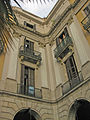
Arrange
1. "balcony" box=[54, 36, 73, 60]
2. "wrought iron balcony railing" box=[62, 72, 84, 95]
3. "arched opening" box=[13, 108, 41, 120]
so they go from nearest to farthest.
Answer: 1. "wrought iron balcony railing" box=[62, 72, 84, 95]
2. "arched opening" box=[13, 108, 41, 120]
3. "balcony" box=[54, 36, 73, 60]

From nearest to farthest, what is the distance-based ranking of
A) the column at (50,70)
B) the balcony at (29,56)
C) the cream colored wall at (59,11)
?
the column at (50,70) → the balcony at (29,56) → the cream colored wall at (59,11)

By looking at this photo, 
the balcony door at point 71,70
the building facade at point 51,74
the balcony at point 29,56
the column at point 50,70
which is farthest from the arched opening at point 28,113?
the balcony at point 29,56

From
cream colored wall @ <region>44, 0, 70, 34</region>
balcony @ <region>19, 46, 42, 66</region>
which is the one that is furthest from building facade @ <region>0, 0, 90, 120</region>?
cream colored wall @ <region>44, 0, 70, 34</region>

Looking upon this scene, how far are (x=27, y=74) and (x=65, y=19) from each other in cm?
687

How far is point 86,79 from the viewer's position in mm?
7691

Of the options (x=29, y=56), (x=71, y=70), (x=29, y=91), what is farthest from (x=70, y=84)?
(x=29, y=56)

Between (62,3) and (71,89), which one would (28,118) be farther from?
(62,3)

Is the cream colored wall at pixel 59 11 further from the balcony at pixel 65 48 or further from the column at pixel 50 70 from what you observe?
the balcony at pixel 65 48

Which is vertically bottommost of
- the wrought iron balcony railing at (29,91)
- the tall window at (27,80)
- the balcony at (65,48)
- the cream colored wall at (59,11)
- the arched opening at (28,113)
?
the arched opening at (28,113)

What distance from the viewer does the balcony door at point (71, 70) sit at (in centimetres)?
904

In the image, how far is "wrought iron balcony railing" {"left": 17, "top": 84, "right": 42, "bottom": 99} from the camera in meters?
9.29

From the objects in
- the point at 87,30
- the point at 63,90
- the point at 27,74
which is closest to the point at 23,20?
the point at 27,74

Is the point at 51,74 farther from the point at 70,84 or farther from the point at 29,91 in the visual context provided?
the point at 29,91

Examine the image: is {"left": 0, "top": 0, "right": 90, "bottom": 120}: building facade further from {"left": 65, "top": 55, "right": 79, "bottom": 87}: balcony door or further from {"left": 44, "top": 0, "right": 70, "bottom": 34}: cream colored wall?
{"left": 44, "top": 0, "right": 70, "bottom": 34}: cream colored wall
